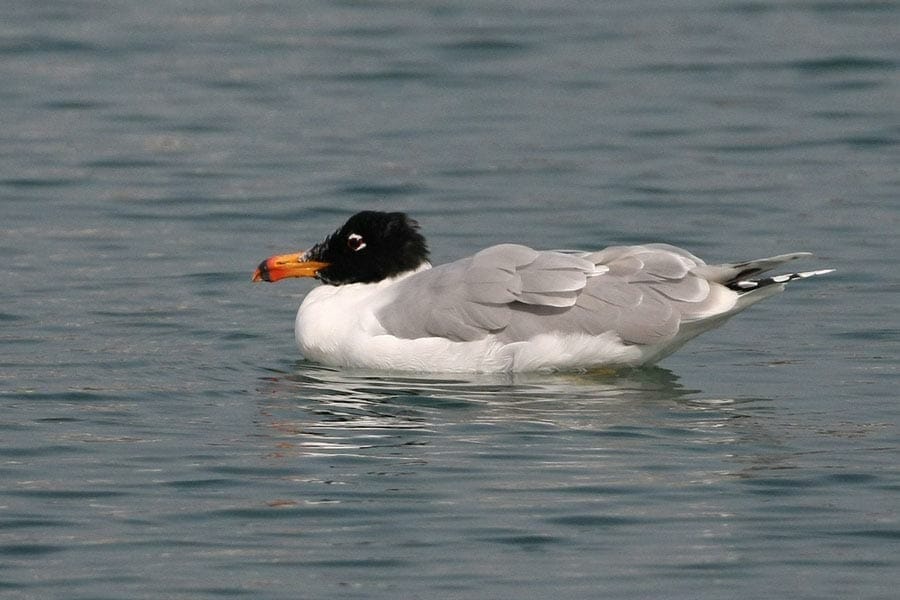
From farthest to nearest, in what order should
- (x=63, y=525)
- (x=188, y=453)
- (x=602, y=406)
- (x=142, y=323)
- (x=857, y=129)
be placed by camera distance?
1. (x=857, y=129)
2. (x=142, y=323)
3. (x=602, y=406)
4. (x=188, y=453)
5. (x=63, y=525)

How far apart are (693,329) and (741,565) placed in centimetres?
338

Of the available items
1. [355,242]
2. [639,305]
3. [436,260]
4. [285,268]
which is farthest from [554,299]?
[436,260]

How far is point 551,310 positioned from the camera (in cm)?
1141

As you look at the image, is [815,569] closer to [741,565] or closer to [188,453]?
[741,565]

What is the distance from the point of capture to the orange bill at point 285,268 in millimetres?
12266

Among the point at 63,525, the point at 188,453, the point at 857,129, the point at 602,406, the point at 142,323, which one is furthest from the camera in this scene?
the point at 857,129

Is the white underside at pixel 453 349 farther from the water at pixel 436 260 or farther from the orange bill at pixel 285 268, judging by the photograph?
the orange bill at pixel 285 268

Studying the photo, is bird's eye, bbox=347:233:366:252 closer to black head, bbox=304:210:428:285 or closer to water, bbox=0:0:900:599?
black head, bbox=304:210:428:285

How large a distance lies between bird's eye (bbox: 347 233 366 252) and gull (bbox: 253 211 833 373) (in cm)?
56

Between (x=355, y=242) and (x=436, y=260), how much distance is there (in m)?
2.35

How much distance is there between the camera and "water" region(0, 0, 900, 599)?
8.58m

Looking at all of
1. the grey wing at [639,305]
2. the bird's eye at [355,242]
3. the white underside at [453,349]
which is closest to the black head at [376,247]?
the bird's eye at [355,242]

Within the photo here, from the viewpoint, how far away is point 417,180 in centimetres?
1681

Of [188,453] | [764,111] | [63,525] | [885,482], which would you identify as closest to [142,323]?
[188,453]
